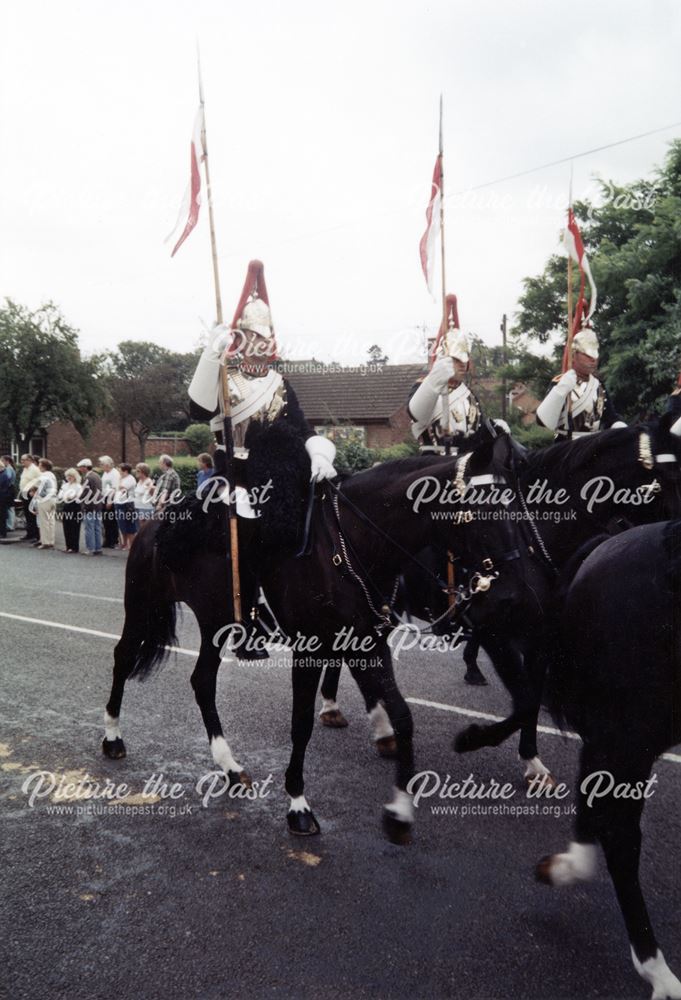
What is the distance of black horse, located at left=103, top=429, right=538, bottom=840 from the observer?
3.50 meters

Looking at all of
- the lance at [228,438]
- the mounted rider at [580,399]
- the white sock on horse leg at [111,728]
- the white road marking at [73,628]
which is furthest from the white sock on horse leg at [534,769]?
the white road marking at [73,628]

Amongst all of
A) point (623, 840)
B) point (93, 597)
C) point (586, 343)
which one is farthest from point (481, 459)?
A: point (93, 597)

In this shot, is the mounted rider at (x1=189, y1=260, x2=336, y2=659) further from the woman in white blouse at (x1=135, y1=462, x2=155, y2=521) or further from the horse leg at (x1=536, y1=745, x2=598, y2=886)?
the woman in white blouse at (x1=135, y1=462, x2=155, y2=521)

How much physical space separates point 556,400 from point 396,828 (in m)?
3.26

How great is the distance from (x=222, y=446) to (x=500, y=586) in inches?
74.3

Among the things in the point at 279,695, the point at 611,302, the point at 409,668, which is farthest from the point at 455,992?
the point at 611,302

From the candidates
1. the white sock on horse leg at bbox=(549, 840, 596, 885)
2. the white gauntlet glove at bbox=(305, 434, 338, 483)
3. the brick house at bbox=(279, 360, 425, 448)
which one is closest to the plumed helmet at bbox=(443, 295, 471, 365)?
the white gauntlet glove at bbox=(305, 434, 338, 483)

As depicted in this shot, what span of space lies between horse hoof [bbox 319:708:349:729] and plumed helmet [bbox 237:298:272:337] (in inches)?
104

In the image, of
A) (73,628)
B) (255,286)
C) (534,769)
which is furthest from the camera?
(73,628)

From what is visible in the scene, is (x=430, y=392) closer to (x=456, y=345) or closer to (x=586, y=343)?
(x=456, y=345)

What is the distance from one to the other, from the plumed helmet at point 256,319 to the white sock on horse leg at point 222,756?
7.62 feet

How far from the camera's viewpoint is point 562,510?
4.39 metres

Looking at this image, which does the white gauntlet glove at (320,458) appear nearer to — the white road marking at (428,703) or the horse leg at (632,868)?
the white road marking at (428,703)

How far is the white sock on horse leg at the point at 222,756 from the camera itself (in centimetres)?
421
